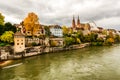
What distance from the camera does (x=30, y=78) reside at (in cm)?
2330

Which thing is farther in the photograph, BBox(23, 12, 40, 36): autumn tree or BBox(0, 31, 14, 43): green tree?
BBox(23, 12, 40, 36): autumn tree

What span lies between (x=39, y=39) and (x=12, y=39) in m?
10.3

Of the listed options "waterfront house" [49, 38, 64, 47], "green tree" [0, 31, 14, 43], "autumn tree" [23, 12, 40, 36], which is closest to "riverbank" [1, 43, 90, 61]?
"waterfront house" [49, 38, 64, 47]

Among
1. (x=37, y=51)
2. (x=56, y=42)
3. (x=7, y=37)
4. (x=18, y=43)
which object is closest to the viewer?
(x=7, y=37)

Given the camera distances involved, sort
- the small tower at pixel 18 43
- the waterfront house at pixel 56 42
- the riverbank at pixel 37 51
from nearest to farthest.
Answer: the riverbank at pixel 37 51 → the small tower at pixel 18 43 → the waterfront house at pixel 56 42

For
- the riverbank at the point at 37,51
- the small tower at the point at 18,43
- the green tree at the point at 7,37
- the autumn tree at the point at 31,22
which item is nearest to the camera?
the riverbank at the point at 37,51

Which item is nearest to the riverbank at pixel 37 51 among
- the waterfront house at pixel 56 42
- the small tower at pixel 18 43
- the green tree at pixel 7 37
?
the small tower at pixel 18 43

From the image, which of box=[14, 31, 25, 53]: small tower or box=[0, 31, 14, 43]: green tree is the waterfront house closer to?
box=[14, 31, 25, 53]: small tower

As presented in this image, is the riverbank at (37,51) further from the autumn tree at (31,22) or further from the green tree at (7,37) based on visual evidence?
the autumn tree at (31,22)

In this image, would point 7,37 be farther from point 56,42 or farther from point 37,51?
point 56,42

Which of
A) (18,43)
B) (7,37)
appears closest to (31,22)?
(18,43)

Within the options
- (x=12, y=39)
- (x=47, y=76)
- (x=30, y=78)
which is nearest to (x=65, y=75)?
(x=47, y=76)

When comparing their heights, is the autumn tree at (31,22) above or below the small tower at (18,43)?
above

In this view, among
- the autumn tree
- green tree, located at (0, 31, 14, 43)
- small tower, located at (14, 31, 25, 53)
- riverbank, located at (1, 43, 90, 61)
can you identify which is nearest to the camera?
riverbank, located at (1, 43, 90, 61)
